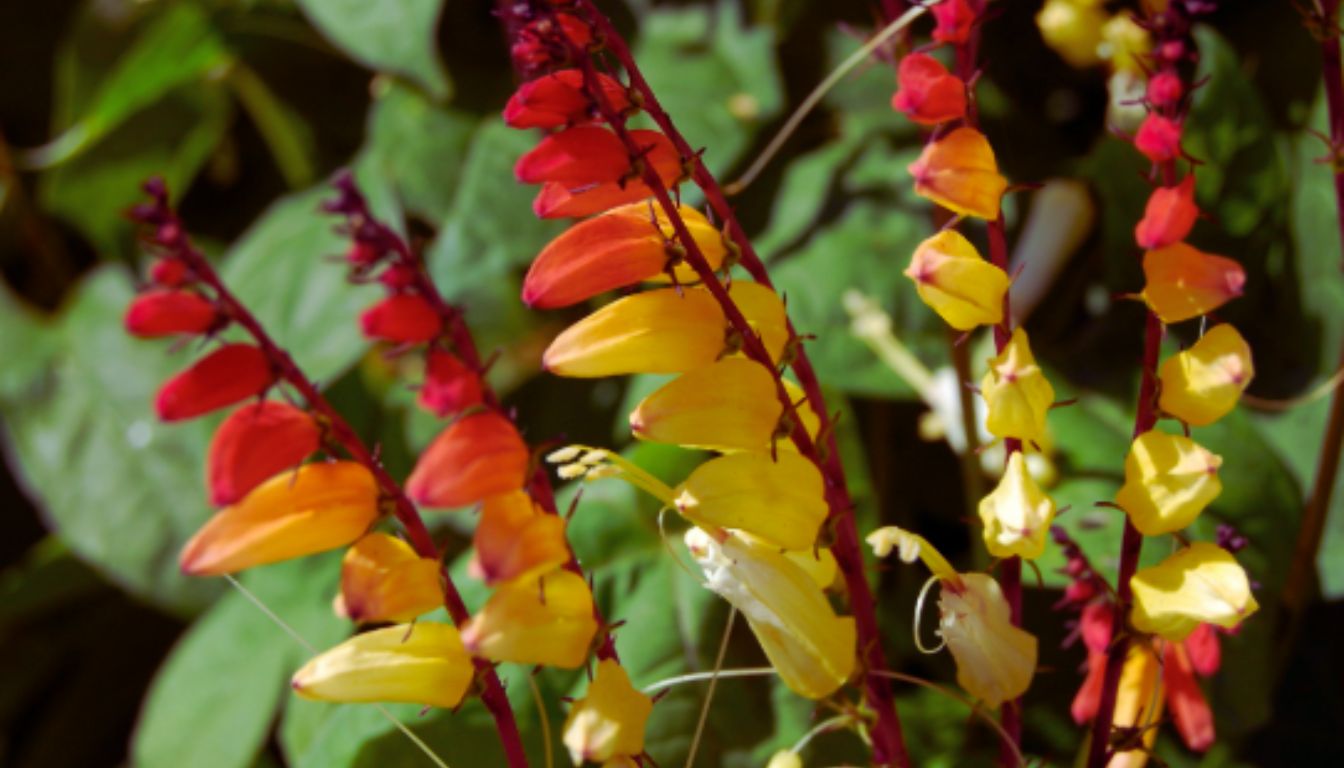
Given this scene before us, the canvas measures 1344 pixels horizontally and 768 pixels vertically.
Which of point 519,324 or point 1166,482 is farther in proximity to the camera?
point 519,324

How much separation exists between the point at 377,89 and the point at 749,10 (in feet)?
0.67

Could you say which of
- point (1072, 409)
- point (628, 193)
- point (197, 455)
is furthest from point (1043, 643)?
point (197, 455)

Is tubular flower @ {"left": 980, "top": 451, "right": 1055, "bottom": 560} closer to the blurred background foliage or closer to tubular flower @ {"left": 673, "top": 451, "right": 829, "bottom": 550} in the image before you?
tubular flower @ {"left": 673, "top": 451, "right": 829, "bottom": 550}

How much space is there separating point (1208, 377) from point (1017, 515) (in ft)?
0.14

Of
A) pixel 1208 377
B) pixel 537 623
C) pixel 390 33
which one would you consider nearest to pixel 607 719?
pixel 537 623

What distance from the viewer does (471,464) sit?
0.76ft

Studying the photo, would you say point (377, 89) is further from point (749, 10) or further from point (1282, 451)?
point (1282, 451)

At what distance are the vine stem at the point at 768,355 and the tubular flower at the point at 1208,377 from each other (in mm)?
67

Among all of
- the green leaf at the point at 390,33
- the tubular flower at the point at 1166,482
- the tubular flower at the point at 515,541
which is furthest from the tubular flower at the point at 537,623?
the green leaf at the point at 390,33

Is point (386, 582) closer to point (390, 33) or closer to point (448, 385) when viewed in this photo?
point (448, 385)

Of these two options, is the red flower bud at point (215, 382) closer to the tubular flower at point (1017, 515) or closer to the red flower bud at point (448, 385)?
the red flower bud at point (448, 385)

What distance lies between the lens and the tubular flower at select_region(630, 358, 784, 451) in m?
0.26

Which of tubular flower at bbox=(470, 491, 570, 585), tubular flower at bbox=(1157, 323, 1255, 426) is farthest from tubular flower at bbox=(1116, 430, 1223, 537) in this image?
tubular flower at bbox=(470, 491, 570, 585)

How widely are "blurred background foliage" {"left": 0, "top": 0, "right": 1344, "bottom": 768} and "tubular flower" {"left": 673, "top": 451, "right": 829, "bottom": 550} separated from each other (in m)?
0.15
